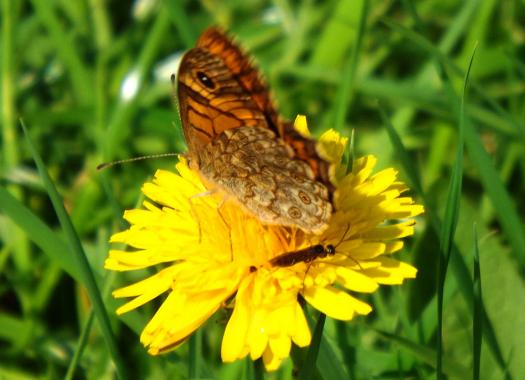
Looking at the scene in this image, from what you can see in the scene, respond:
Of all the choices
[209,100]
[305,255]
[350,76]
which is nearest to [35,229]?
[209,100]

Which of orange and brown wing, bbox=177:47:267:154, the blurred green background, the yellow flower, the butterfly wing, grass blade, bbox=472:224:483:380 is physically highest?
orange and brown wing, bbox=177:47:267:154

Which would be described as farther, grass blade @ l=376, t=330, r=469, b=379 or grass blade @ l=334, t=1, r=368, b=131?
grass blade @ l=334, t=1, r=368, b=131

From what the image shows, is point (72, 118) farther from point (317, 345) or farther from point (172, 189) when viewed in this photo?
point (317, 345)

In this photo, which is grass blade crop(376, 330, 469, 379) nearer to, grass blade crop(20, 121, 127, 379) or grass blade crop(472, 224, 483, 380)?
grass blade crop(472, 224, 483, 380)

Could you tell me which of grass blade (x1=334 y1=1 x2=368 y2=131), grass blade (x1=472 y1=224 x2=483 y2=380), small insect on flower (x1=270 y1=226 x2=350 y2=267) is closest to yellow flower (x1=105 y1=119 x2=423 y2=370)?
small insect on flower (x1=270 y1=226 x2=350 y2=267)

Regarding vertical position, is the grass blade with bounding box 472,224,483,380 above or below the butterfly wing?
below

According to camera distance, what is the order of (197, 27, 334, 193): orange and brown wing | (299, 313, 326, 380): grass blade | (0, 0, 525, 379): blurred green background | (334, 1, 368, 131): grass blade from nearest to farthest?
1. (299, 313, 326, 380): grass blade
2. (197, 27, 334, 193): orange and brown wing
3. (0, 0, 525, 379): blurred green background
4. (334, 1, 368, 131): grass blade

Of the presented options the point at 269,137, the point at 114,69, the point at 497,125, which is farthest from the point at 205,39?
the point at 114,69
